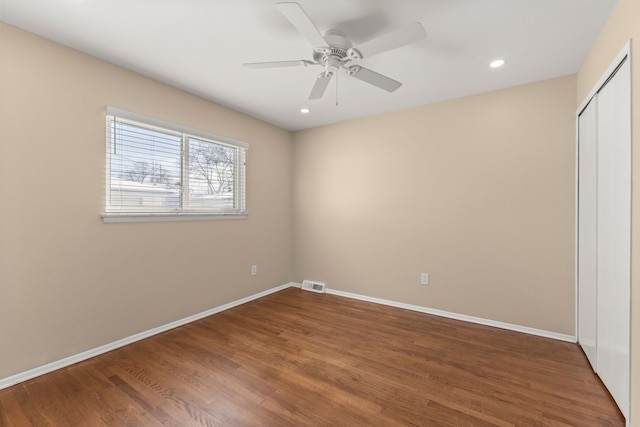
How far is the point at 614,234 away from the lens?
62.9 inches

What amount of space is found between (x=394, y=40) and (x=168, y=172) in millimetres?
2380

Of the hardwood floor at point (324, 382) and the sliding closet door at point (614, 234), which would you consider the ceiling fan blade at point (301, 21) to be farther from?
the hardwood floor at point (324, 382)

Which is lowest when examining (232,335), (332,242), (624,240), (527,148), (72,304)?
(232,335)

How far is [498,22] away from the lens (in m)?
1.76

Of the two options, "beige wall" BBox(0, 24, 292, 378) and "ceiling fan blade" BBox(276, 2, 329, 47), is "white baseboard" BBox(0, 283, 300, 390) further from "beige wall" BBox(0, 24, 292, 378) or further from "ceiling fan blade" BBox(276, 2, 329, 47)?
"ceiling fan blade" BBox(276, 2, 329, 47)

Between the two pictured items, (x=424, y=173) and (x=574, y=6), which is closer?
(x=574, y=6)

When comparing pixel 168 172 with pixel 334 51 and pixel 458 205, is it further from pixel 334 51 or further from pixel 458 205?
pixel 458 205

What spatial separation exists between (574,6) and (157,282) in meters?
3.82

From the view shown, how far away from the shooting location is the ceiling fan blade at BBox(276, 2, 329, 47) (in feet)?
4.30

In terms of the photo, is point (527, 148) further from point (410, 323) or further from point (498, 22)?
point (410, 323)

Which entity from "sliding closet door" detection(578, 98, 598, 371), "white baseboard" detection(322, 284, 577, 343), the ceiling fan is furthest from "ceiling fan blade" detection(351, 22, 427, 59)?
"white baseboard" detection(322, 284, 577, 343)

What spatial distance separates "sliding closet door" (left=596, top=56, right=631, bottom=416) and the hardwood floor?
0.83 ft

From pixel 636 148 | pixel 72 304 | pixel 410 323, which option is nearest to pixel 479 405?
pixel 410 323

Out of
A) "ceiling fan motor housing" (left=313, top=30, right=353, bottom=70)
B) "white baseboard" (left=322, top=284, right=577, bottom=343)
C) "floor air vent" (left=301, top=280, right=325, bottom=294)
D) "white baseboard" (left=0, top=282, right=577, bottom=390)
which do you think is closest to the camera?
"ceiling fan motor housing" (left=313, top=30, right=353, bottom=70)
